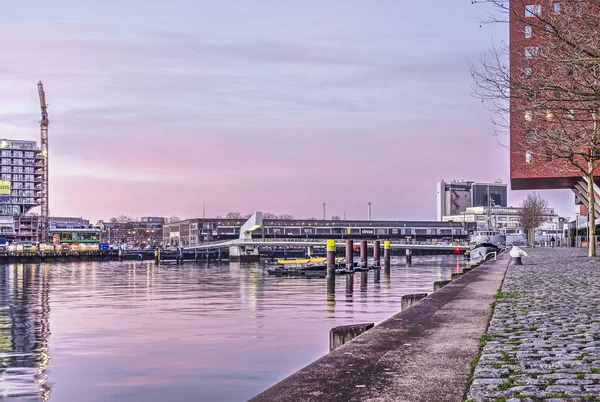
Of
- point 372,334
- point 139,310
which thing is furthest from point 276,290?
point 372,334

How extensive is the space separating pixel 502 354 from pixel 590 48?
41.1ft

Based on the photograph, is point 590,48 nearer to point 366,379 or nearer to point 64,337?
point 366,379

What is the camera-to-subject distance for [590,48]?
19.7 m

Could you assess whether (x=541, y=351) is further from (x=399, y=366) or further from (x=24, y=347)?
(x=24, y=347)

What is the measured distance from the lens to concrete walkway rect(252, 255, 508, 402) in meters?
7.72

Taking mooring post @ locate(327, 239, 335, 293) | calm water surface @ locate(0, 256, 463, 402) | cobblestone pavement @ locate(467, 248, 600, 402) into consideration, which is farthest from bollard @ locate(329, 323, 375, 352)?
mooring post @ locate(327, 239, 335, 293)

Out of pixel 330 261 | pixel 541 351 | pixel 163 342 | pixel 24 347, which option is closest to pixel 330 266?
pixel 330 261

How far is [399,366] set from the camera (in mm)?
9133

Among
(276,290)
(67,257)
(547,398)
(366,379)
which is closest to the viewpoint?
(547,398)

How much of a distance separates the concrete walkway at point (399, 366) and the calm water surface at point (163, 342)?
511 cm

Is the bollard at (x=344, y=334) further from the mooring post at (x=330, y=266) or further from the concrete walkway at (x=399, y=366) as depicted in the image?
the mooring post at (x=330, y=266)

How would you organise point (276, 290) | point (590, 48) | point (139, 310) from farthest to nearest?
point (276, 290)
point (139, 310)
point (590, 48)

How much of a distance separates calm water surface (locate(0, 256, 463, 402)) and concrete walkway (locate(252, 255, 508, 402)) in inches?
201

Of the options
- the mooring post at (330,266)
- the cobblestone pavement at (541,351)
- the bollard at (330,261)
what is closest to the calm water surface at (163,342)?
the cobblestone pavement at (541,351)
